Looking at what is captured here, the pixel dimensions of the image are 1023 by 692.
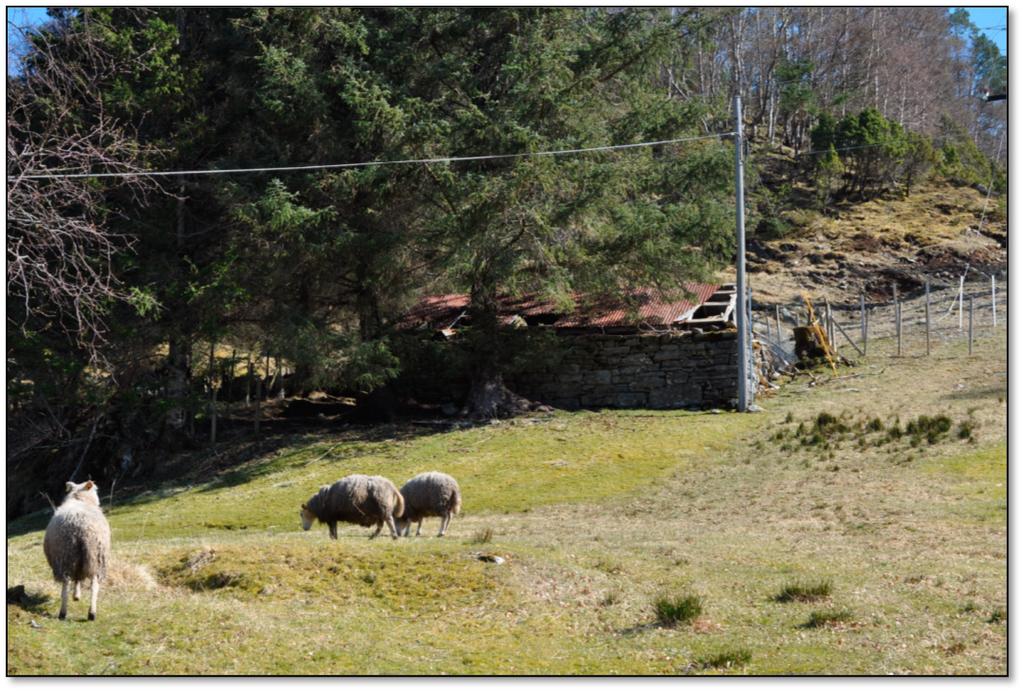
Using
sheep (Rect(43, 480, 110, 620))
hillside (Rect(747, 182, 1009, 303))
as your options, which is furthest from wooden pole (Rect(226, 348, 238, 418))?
hillside (Rect(747, 182, 1009, 303))

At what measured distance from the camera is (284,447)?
32062mm

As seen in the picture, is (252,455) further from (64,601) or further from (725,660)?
(725,660)

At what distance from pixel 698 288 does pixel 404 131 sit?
39.6ft

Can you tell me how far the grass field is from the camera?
34.8 feet

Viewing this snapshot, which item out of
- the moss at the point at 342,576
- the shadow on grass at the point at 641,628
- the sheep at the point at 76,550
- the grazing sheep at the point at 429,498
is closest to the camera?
the sheep at the point at 76,550

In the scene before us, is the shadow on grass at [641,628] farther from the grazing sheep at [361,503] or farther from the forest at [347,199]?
the forest at [347,199]

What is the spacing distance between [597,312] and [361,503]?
18555mm

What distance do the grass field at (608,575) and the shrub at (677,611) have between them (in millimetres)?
69

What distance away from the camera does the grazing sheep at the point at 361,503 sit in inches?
706

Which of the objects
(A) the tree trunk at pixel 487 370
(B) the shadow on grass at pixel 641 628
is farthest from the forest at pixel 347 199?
(B) the shadow on grass at pixel 641 628

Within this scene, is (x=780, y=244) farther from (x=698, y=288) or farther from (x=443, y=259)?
(x=443, y=259)

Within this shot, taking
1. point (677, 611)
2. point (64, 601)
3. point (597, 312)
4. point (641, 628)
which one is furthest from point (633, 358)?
point (64, 601)

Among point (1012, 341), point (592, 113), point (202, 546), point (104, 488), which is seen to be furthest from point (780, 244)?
point (202, 546)

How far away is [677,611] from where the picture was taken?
1200cm
